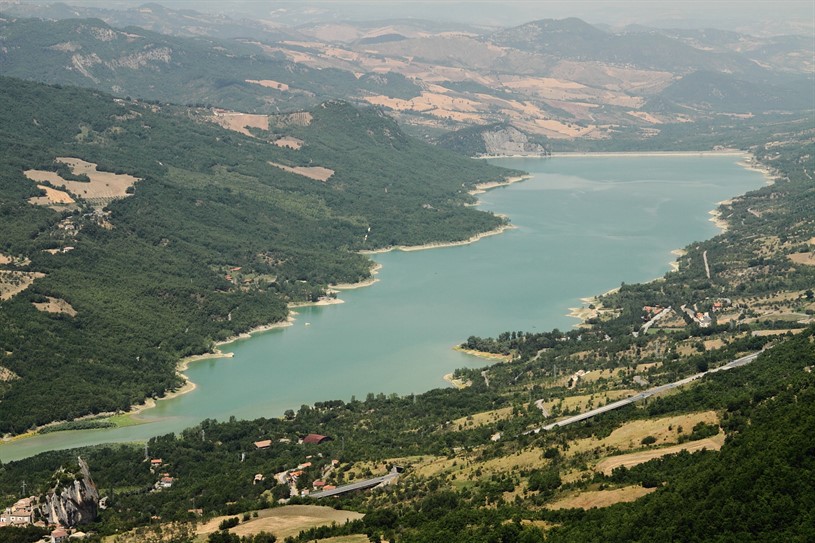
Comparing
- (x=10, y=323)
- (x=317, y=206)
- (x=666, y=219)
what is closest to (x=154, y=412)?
(x=10, y=323)

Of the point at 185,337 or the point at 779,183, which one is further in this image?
the point at 779,183

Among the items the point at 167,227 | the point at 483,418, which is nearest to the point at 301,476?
the point at 483,418

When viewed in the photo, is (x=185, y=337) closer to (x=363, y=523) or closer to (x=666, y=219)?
(x=363, y=523)

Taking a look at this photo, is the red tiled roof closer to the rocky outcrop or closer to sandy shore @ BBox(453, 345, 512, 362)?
the rocky outcrop

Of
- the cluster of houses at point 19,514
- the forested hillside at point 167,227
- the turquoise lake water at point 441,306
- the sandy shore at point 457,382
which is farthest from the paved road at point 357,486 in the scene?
the forested hillside at point 167,227

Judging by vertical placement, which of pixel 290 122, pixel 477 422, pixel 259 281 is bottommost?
pixel 477 422

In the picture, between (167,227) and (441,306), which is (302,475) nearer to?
(441,306)

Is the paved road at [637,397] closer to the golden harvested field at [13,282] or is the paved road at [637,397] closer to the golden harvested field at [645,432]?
the golden harvested field at [645,432]

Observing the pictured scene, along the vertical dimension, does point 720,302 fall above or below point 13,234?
below

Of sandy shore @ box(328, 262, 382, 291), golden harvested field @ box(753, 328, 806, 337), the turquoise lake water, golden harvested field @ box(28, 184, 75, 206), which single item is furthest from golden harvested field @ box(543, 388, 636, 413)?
golden harvested field @ box(28, 184, 75, 206)
